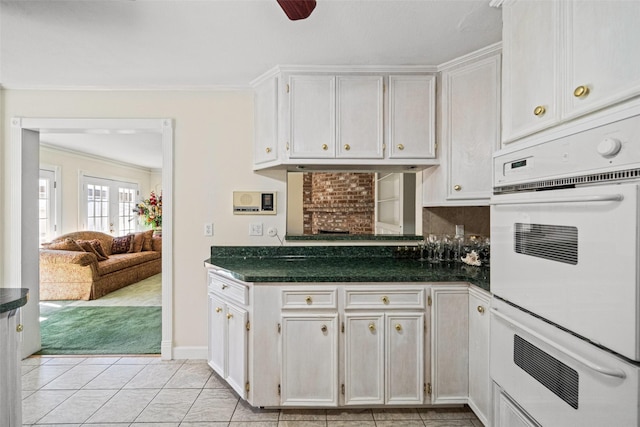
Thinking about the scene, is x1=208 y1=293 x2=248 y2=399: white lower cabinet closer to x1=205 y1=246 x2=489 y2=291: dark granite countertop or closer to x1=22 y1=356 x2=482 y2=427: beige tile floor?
x1=22 y1=356 x2=482 y2=427: beige tile floor

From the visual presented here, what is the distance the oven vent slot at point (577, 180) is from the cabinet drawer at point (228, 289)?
1.55 metres

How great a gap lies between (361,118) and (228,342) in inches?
71.4

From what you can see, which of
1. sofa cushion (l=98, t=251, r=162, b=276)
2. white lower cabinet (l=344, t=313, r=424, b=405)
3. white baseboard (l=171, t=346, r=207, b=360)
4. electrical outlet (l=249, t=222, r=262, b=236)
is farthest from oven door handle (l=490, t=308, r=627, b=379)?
sofa cushion (l=98, t=251, r=162, b=276)

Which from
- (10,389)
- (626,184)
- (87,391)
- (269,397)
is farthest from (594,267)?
(87,391)

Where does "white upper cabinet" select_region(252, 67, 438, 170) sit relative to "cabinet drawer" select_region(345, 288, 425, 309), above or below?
above

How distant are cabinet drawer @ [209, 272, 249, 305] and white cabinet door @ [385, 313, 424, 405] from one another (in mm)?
893

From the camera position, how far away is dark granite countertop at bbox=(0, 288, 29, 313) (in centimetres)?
127

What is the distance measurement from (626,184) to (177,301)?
113 inches

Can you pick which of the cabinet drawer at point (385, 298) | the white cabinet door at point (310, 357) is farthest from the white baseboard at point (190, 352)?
the cabinet drawer at point (385, 298)

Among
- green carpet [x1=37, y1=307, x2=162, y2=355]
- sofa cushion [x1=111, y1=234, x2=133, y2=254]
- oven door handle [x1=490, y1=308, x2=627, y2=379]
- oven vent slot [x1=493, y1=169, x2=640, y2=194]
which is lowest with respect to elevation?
green carpet [x1=37, y1=307, x2=162, y2=355]

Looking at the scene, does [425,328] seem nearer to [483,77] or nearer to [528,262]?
Result: [528,262]

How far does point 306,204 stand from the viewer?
300 centimetres

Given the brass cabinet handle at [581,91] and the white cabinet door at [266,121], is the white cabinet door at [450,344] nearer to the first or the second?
the brass cabinet handle at [581,91]

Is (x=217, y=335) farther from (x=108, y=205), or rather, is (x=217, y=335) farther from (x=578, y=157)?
(x=108, y=205)
